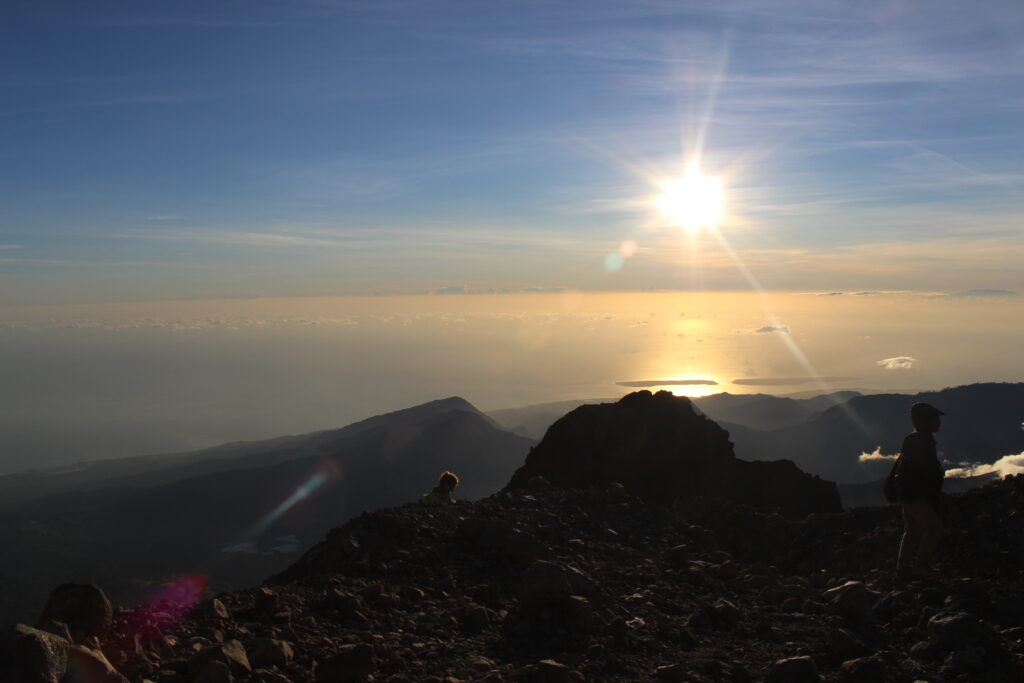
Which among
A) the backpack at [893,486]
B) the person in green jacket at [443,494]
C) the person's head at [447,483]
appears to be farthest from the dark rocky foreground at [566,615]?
the person's head at [447,483]

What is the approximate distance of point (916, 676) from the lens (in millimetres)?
5594

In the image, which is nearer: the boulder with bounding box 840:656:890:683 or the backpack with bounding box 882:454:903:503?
the boulder with bounding box 840:656:890:683

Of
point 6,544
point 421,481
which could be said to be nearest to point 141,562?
point 6,544

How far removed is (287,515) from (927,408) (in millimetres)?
164399

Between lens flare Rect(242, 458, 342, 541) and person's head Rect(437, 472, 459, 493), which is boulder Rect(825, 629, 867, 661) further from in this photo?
lens flare Rect(242, 458, 342, 541)

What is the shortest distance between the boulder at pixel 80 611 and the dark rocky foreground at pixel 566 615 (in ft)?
0.05

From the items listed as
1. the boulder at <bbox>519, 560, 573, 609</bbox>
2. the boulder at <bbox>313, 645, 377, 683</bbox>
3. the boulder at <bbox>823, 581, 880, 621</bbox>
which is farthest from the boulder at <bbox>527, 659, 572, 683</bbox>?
the boulder at <bbox>823, 581, 880, 621</bbox>

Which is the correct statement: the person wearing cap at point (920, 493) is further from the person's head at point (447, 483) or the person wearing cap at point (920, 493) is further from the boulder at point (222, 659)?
the boulder at point (222, 659)

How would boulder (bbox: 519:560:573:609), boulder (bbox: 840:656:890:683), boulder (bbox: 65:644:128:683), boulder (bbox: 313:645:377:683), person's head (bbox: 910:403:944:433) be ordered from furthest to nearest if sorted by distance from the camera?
person's head (bbox: 910:403:944:433) → boulder (bbox: 519:560:573:609) → boulder (bbox: 840:656:890:683) → boulder (bbox: 313:645:377:683) → boulder (bbox: 65:644:128:683)

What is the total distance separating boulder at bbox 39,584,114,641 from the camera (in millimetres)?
5027

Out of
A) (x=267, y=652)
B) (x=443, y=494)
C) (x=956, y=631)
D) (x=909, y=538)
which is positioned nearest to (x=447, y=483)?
(x=443, y=494)

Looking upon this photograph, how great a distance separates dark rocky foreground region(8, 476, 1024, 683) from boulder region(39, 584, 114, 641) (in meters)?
0.01

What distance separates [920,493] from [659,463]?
43.0 ft

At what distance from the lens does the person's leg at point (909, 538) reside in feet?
27.2
